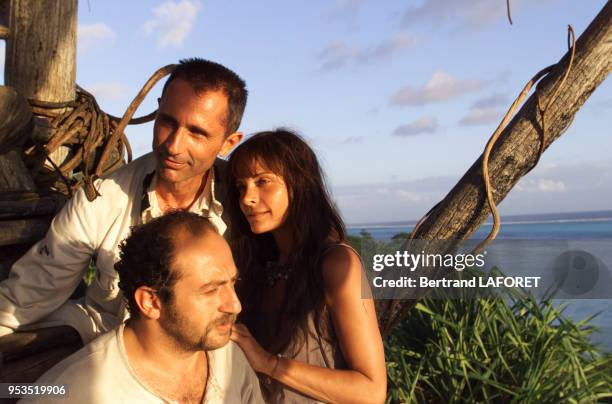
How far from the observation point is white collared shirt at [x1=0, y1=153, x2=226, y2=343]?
2.57m

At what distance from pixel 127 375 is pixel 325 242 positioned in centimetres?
99

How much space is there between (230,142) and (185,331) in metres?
1.05

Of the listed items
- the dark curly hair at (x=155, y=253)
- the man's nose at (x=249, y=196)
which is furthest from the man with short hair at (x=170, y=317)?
the man's nose at (x=249, y=196)

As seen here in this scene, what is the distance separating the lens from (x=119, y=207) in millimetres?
2660

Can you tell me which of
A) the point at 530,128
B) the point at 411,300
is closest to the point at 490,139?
the point at 530,128

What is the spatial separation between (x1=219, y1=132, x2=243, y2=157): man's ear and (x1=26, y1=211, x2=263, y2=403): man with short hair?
2.29 feet

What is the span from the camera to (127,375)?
6.38 ft

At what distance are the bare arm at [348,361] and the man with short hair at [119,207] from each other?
664mm

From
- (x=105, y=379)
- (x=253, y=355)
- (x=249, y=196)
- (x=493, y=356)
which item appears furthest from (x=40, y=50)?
(x=493, y=356)

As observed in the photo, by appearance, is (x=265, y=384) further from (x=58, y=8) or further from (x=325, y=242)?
(x=58, y=8)

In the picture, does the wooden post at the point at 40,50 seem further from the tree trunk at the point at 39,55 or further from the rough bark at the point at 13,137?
the rough bark at the point at 13,137

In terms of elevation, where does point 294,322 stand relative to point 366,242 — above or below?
below

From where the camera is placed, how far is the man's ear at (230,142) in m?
2.78

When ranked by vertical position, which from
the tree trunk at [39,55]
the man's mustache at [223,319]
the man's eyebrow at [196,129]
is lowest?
the man's mustache at [223,319]
